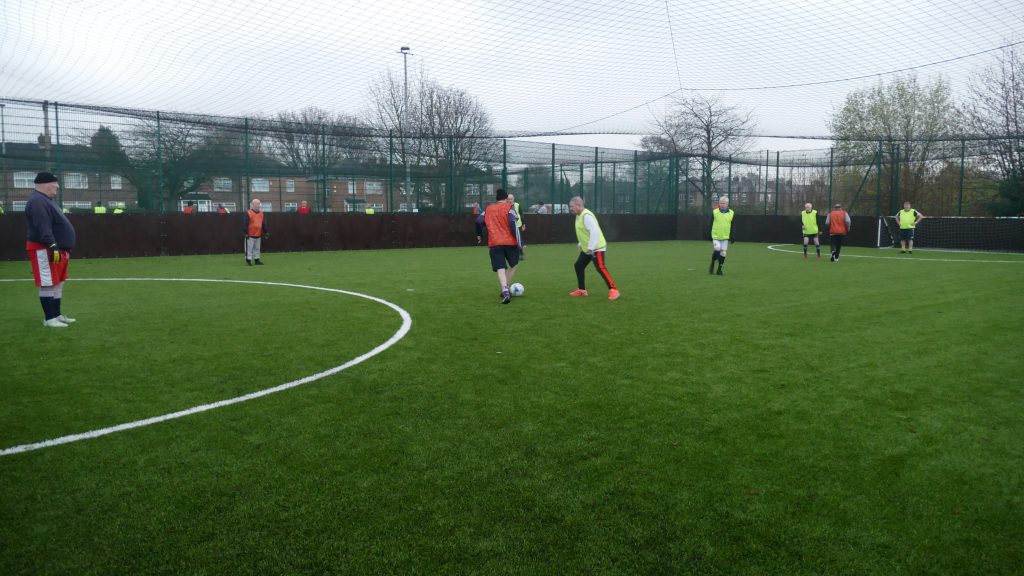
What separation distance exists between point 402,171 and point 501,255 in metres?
16.0

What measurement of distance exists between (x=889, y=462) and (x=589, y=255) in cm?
781

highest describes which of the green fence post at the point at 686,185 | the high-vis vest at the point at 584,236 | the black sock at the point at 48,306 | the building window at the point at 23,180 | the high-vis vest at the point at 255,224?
the green fence post at the point at 686,185

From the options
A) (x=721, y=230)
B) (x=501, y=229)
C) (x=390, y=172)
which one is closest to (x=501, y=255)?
(x=501, y=229)

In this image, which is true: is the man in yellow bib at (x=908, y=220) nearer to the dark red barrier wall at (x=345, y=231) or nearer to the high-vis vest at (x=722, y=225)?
the dark red barrier wall at (x=345, y=231)

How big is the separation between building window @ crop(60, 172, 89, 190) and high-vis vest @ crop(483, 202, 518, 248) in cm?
1514

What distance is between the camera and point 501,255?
10961 mm

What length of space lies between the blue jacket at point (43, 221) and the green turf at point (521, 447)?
119 centimetres

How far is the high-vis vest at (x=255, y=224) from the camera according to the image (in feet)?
57.8

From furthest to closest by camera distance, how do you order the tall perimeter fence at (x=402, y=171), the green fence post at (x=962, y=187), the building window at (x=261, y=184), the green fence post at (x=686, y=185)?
1. the green fence post at (x=686, y=185)
2. the green fence post at (x=962, y=187)
3. the building window at (x=261, y=184)
4. the tall perimeter fence at (x=402, y=171)

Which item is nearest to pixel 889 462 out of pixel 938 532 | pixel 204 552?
pixel 938 532

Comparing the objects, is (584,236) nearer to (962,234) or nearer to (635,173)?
(962,234)

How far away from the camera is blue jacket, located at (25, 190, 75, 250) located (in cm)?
820

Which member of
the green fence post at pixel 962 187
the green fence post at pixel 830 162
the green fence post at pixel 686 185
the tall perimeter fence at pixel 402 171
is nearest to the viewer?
the tall perimeter fence at pixel 402 171

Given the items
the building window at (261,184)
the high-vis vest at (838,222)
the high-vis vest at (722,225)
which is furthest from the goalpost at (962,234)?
the building window at (261,184)
